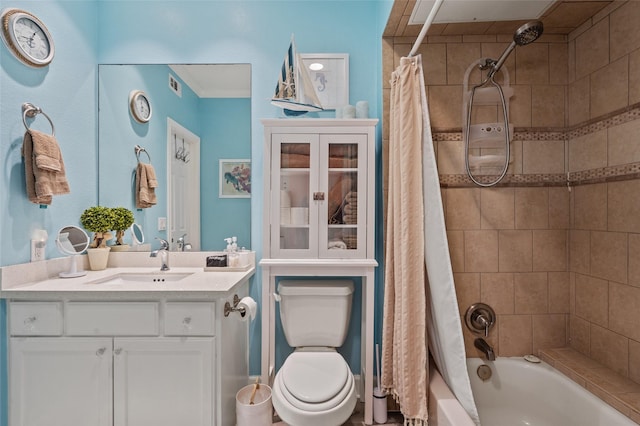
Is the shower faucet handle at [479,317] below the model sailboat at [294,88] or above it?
below

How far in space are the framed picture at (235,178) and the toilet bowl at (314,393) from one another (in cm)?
109

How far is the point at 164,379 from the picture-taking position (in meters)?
1.48

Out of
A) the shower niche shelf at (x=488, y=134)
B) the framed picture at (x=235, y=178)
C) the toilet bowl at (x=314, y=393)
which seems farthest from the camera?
the framed picture at (x=235, y=178)

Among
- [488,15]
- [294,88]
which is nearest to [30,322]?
[294,88]

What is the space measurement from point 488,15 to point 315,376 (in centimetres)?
212

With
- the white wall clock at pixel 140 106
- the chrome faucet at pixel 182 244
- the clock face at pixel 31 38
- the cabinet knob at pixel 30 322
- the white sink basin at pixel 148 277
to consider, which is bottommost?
the cabinet knob at pixel 30 322

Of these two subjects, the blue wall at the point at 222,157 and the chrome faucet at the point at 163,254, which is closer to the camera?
the chrome faucet at the point at 163,254

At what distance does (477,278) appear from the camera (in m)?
1.89

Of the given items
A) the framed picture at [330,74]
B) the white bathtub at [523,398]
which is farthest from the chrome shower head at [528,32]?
the white bathtub at [523,398]

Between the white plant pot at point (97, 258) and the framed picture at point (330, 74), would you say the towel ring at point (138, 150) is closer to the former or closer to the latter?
the white plant pot at point (97, 258)

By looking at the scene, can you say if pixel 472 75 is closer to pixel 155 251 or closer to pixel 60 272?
pixel 155 251

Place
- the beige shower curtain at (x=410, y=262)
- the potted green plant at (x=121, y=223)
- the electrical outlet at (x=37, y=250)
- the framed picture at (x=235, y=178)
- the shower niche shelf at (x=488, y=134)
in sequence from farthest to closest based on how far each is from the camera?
the framed picture at (x=235, y=178) < the potted green plant at (x=121, y=223) < the shower niche shelf at (x=488, y=134) < the electrical outlet at (x=37, y=250) < the beige shower curtain at (x=410, y=262)

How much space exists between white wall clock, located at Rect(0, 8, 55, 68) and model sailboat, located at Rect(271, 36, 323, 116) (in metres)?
1.26

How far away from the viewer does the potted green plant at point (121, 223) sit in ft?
6.50
